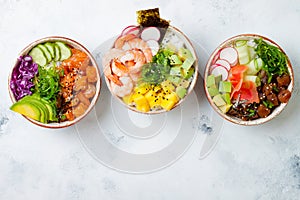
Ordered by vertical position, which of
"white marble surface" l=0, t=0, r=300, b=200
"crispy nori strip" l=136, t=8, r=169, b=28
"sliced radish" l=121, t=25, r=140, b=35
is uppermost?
"crispy nori strip" l=136, t=8, r=169, b=28

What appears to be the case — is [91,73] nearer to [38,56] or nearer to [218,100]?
[38,56]

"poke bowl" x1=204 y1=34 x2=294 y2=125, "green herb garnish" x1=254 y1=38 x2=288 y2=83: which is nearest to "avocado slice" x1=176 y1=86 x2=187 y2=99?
"poke bowl" x1=204 y1=34 x2=294 y2=125

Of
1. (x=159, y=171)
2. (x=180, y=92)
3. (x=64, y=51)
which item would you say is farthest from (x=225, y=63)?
(x=64, y=51)

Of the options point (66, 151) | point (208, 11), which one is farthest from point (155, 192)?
point (208, 11)

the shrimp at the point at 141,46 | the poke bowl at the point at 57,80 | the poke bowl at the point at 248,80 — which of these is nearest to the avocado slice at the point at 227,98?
the poke bowl at the point at 248,80

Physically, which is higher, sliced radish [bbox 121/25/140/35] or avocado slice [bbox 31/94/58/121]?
sliced radish [bbox 121/25/140/35]

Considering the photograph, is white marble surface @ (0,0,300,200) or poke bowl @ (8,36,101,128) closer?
poke bowl @ (8,36,101,128)

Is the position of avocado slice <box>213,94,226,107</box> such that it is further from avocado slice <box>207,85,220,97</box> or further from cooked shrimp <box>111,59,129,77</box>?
cooked shrimp <box>111,59,129,77</box>

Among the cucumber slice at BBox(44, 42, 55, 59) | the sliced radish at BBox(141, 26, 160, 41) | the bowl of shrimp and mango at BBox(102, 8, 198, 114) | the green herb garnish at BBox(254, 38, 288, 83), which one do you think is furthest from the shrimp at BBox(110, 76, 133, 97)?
the green herb garnish at BBox(254, 38, 288, 83)
